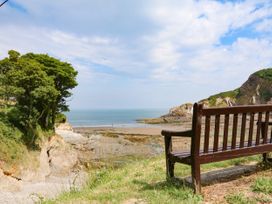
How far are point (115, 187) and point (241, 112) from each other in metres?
2.85

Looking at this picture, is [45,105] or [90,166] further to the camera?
[45,105]

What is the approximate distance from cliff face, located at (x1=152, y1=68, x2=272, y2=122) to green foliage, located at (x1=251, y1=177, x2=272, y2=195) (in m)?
91.1

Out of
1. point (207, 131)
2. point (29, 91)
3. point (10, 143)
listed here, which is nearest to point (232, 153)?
point (207, 131)

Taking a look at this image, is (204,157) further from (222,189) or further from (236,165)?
(236,165)

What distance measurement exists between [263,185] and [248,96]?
106 m

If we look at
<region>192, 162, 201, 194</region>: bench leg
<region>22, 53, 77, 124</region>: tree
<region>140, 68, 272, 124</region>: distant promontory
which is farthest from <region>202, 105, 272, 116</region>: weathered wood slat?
<region>140, 68, 272, 124</region>: distant promontory

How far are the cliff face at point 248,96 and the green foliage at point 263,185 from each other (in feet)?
299

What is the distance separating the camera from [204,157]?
17.1 ft

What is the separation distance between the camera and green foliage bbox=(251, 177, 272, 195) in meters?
5.17

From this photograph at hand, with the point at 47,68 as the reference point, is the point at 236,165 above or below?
below

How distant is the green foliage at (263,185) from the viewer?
5169mm

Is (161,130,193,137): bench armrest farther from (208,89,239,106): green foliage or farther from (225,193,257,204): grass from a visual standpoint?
(208,89,239,106): green foliage

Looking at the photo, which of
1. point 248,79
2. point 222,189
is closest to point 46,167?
point 222,189

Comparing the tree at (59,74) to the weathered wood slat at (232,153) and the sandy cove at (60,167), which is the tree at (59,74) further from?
the weathered wood slat at (232,153)
